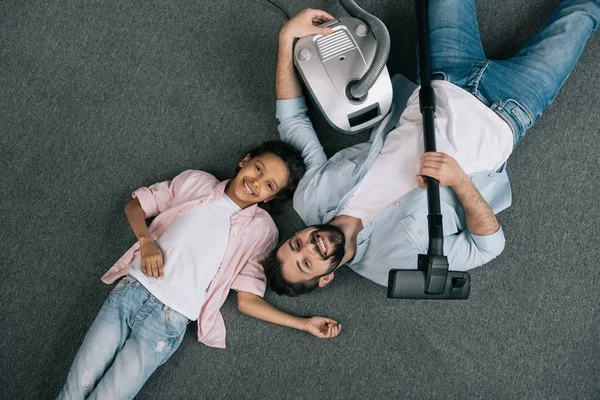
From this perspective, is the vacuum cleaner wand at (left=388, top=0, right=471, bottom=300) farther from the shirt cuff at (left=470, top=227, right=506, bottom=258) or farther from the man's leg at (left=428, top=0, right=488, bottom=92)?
the man's leg at (left=428, top=0, right=488, bottom=92)

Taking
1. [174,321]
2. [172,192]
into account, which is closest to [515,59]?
[172,192]

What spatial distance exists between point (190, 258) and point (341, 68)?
2.26 ft

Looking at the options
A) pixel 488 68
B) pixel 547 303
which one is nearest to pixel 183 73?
pixel 488 68

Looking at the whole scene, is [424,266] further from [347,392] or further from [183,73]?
[183,73]

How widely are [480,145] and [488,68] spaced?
25 centimetres

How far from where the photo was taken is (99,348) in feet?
4.65

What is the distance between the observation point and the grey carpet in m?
1.55

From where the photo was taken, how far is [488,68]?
57.5 inches

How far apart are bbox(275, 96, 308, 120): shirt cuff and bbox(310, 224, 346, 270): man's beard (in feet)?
1.25

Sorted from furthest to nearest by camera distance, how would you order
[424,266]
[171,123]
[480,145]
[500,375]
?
[171,123]
[500,375]
[480,145]
[424,266]

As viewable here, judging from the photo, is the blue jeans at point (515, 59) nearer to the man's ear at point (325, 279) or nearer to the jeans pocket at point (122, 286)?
the man's ear at point (325, 279)

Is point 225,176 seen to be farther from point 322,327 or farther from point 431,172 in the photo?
point 431,172

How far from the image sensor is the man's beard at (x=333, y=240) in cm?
135

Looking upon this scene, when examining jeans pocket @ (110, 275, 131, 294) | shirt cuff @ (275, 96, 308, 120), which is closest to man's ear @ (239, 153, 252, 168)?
shirt cuff @ (275, 96, 308, 120)
